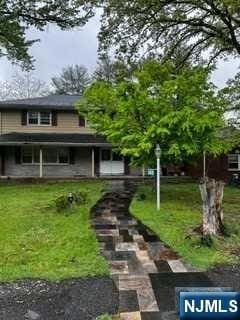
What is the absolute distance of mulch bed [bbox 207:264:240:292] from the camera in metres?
6.85

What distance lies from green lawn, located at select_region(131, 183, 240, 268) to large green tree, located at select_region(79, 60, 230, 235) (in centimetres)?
178

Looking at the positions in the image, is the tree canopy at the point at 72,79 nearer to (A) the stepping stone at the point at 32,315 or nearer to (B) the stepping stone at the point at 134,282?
(B) the stepping stone at the point at 134,282

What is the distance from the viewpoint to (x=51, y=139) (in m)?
25.7

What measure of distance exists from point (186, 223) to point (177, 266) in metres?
3.90

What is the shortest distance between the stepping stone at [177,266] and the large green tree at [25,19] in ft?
44.5

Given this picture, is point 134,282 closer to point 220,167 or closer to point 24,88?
point 220,167

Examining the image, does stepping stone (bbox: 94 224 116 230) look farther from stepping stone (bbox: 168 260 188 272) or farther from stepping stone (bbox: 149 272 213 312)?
stepping stone (bbox: 149 272 213 312)

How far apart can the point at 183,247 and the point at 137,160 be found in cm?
735

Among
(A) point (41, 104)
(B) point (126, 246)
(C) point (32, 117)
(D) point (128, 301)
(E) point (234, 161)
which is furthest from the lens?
(E) point (234, 161)

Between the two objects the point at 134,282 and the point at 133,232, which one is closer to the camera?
the point at 134,282

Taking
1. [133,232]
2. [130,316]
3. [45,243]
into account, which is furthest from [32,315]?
[133,232]

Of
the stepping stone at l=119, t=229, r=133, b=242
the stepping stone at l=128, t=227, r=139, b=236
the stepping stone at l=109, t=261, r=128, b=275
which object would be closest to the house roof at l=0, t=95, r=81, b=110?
the stepping stone at l=128, t=227, r=139, b=236

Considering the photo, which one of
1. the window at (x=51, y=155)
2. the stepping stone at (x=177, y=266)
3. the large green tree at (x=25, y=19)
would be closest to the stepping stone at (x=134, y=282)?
the stepping stone at (x=177, y=266)

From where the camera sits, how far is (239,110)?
19875 mm
